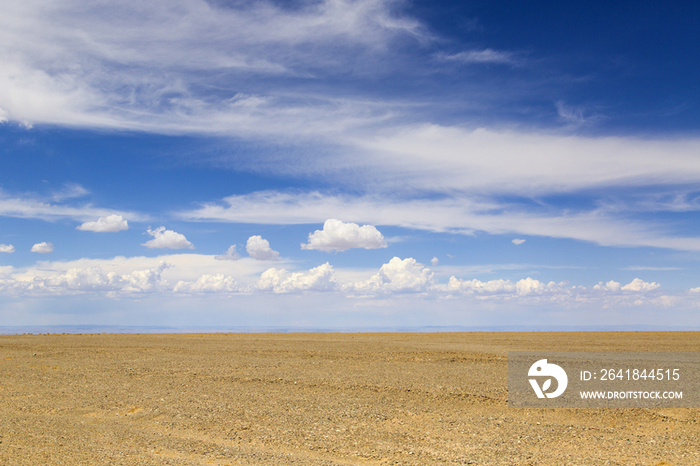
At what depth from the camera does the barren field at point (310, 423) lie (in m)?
9.80

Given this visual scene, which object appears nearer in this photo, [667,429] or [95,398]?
[667,429]

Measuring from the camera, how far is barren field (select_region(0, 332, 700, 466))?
980 cm

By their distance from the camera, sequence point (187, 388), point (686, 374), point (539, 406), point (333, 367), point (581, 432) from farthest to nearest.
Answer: point (333, 367) < point (686, 374) < point (187, 388) < point (539, 406) < point (581, 432)

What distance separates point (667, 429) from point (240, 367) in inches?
666

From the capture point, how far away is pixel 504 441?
10836 millimetres

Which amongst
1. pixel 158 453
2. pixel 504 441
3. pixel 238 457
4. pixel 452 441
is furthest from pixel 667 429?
pixel 158 453

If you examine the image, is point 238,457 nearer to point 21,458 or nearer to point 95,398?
point 21,458

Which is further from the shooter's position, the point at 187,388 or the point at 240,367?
the point at 240,367

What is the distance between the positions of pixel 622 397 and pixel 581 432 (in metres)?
4.81

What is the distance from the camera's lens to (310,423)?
1233cm

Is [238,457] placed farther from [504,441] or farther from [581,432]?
[581,432]

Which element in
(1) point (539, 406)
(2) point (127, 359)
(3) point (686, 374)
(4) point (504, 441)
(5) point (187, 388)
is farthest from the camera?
(2) point (127, 359)

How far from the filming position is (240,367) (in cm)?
2286

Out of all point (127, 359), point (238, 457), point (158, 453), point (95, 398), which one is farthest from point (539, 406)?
point (127, 359)
